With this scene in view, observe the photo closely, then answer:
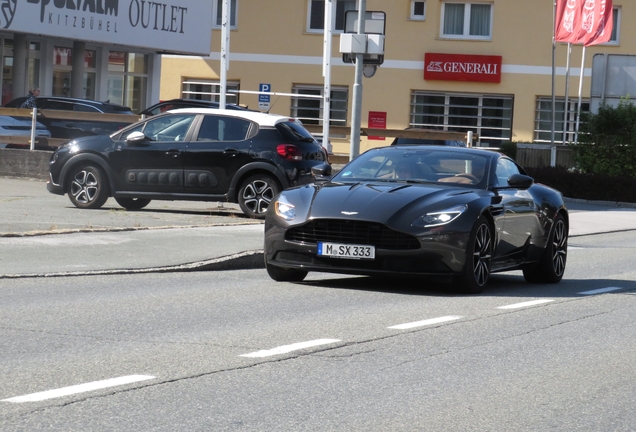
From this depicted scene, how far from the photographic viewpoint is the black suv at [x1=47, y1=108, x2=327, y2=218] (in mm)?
18781

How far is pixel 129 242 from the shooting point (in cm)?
1422

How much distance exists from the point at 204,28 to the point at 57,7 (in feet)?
23.9

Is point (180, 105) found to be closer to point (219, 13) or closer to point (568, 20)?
point (568, 20)

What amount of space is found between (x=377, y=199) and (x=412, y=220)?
1.41 ft

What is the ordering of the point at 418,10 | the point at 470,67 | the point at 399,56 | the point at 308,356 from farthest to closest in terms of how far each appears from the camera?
the point at 418,10 → the point at 399,56 → the point at 470,67 → the point at 308,356

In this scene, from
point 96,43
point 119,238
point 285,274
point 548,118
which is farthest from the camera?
point 548,118

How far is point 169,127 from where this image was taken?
1919cm

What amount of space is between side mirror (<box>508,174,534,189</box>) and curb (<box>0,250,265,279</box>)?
9.75 ft

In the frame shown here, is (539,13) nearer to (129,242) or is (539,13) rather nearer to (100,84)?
(100,84)

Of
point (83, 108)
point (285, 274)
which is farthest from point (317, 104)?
point (285, 274)

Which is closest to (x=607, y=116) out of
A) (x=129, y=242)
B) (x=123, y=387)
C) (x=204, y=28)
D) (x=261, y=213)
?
(x=204, y=28)

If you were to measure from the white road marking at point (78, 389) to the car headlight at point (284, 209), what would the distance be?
473 cm

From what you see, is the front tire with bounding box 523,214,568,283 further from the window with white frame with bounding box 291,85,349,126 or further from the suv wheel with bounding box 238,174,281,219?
the window with white frame with bounding box 291,85,349,126

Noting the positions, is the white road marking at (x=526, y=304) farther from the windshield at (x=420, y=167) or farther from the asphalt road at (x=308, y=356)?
the windshield at (x=420, y=167)
